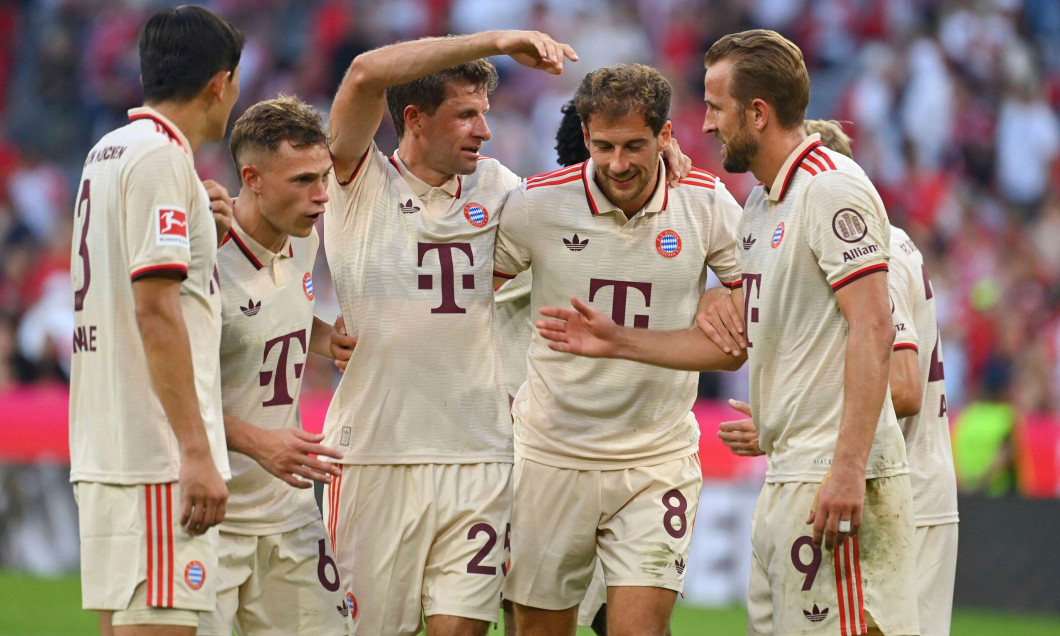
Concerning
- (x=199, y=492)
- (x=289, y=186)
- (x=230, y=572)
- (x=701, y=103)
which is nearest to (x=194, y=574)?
(x=199, y=492)

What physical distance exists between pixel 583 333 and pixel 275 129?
4.85 feet

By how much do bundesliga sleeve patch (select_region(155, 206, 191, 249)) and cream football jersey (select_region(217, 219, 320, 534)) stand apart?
1.01 m

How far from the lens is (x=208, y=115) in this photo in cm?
454

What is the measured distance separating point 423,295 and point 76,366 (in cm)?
169

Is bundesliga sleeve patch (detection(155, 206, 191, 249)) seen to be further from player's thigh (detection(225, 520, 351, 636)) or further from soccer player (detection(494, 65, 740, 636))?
soccer player (detection(494, 65, 740, 636))

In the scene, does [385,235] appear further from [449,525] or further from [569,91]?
[569,91]

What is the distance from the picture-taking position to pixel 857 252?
4691mm

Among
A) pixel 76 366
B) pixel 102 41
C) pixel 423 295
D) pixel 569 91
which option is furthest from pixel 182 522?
pixel 102 41

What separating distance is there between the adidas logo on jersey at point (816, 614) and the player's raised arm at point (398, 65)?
2184 mm

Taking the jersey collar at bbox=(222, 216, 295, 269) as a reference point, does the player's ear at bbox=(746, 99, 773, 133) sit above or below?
above

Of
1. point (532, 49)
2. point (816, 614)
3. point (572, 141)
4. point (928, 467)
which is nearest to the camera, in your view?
point (816, 614)

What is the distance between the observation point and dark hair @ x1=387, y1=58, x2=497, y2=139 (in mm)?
5770

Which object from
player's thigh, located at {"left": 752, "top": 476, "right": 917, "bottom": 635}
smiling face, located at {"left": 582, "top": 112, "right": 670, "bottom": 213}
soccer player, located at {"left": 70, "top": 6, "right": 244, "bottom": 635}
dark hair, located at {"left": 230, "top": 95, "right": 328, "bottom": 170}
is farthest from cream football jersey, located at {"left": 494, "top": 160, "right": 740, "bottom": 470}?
soccer player, located at {"left": 70, "top": 6, "right": 244, "bottom": 635}

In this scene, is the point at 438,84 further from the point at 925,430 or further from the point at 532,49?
the point at 925,430
